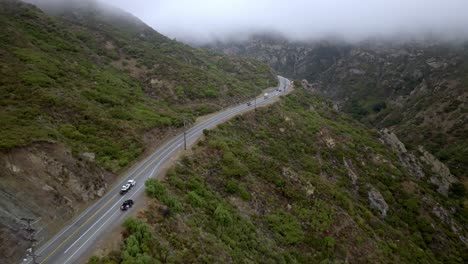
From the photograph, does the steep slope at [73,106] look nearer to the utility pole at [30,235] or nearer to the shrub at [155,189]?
the utility pole at [30,235]

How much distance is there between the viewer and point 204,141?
48.1 meters

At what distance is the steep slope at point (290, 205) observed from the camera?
2842cm

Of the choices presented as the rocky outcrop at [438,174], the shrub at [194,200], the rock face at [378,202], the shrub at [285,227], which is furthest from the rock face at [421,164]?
the shrub at [194,200]

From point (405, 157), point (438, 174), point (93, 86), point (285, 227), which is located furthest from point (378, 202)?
point (93, 86)

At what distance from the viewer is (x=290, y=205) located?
42125 mm

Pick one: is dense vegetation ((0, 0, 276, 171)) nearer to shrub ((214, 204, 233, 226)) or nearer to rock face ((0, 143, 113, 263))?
rock face ((0, 143, 113, 263))

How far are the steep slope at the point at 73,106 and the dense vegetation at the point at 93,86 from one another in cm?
15

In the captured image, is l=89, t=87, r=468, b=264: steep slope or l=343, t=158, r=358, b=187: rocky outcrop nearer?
l=89, t=87, r=468, b=264: steep slope

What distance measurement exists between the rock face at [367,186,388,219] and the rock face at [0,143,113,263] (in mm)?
41244

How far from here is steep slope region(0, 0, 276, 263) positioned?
2788 cm

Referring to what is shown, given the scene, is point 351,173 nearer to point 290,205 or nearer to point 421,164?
point 290,205

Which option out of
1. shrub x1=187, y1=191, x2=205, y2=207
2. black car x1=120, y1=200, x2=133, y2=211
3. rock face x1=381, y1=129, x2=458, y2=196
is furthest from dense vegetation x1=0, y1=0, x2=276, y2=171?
rock face x1=381, y1=129, x2=458, y2=196

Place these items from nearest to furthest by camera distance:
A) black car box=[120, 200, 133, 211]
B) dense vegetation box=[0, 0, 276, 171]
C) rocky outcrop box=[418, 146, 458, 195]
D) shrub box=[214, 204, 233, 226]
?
black car box=[120, 200, 133, 211]
shrub box=[214, 204, 233, 226]
dense vegetation box=[0, 0, 276, 171]
rocky outcrop box=[418, 146, 458, 195]

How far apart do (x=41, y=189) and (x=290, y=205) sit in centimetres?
2783
